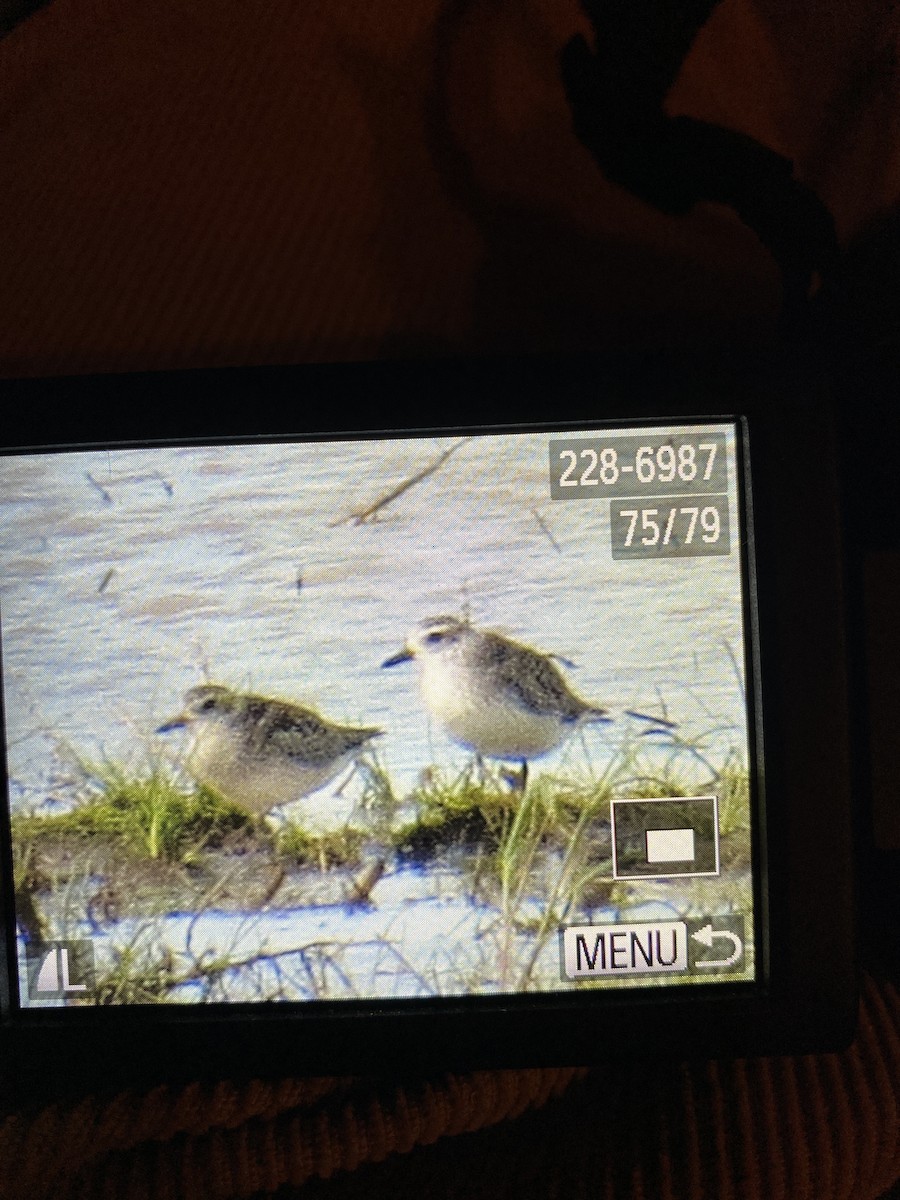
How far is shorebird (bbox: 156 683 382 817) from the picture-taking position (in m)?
0.56

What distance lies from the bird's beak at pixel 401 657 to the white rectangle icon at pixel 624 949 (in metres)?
0.20

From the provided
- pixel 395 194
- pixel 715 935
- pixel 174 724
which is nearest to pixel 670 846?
pixel 715 935

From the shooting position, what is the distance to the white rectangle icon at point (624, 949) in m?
0.57

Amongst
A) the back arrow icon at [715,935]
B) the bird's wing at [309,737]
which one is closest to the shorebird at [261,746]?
the bird's wing at [309,737]

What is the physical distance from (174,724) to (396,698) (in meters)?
0.14

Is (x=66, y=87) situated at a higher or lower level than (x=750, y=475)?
higher

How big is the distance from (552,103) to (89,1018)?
0.70 meters

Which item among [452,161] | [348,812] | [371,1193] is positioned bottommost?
[371,1193]

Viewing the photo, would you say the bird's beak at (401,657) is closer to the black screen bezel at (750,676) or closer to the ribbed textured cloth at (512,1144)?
the black screen bezel at (750,676)

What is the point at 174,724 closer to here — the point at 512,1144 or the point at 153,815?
the point at 153,815

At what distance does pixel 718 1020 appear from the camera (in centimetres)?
57

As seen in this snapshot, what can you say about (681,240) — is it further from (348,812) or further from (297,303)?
(348,812)

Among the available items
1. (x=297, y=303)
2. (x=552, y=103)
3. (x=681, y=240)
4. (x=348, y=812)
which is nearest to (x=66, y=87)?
(x=297, y=303)

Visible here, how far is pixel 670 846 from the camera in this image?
564 millimetres
